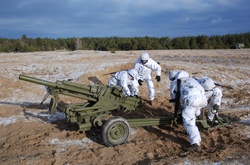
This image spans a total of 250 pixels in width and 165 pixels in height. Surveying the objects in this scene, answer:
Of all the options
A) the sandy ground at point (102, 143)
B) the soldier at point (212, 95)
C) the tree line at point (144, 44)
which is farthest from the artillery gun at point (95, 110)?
the tree line at point (144, 44)

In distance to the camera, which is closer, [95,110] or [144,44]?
[95,110]

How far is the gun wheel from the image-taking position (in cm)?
629

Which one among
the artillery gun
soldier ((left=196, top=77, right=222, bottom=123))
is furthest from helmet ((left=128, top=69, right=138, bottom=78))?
soldier ((left=196, top=77, right=222, bottom=123))

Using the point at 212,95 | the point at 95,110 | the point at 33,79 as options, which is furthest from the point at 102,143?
the point at 212,95

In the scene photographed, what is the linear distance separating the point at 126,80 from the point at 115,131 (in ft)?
10.8

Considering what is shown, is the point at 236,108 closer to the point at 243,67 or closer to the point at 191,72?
the point at 191,72

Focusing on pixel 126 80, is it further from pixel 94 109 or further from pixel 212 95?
pixel 212 95

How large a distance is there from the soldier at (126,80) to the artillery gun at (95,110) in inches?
73.3

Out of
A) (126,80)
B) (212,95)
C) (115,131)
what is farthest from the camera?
(126,80)

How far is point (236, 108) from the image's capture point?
9.69 meters

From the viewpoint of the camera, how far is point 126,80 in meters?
9.51

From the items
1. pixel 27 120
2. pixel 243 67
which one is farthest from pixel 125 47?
pixel 27 120

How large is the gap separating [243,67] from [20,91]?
12.2 meters

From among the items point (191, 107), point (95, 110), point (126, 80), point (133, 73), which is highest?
point (133, 73)
